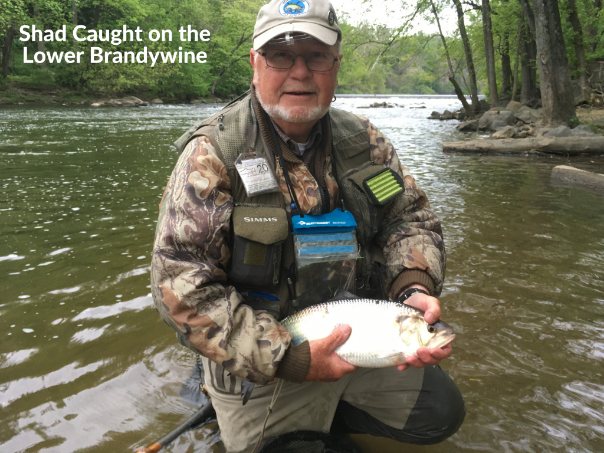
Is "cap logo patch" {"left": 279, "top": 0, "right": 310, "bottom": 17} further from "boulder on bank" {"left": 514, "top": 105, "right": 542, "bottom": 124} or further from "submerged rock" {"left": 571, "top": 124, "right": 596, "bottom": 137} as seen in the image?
A: "boulder on bank" {"left": 514, "top": 105, "right": 542, "bottom": 124}

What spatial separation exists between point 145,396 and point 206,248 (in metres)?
1.79

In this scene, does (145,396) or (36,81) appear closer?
(145,396)

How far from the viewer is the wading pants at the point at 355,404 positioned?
263 cm

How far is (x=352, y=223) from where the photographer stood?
2.81 m

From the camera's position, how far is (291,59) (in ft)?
9.02

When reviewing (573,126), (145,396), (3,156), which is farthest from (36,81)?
(145,396)

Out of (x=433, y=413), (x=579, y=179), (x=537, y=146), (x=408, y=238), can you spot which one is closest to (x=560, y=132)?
(x=537, y=146)

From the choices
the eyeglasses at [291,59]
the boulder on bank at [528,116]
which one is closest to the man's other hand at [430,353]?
the eyeglasses at [291,59]

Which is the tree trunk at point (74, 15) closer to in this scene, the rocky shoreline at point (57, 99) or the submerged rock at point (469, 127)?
the rocky shoreline at point (57, 99)

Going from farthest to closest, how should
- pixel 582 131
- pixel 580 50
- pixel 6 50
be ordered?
1. pixel 6 50
2. pixel 580 50
3. pixel 582 131

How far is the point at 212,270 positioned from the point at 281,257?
0.50 m

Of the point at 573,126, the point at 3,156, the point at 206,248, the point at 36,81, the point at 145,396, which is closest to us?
the point at 206,248

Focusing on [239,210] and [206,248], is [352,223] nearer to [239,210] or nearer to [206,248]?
[239,210]

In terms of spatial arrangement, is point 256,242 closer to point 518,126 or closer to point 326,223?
point 326,223
